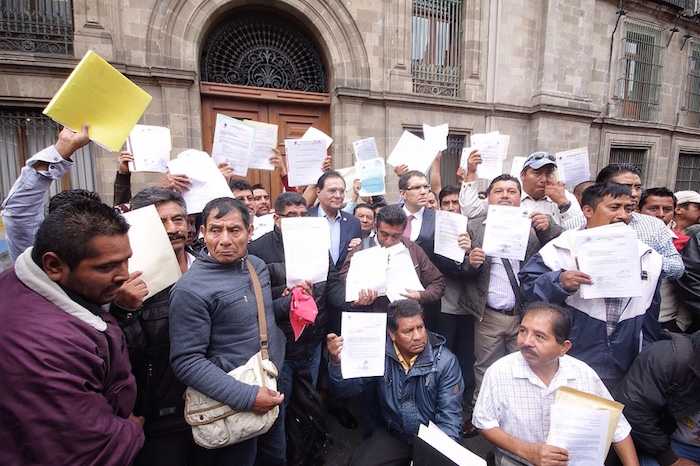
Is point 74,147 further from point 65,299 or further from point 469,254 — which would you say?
point 469,254

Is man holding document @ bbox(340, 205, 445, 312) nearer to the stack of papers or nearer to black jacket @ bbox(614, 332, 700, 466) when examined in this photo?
the stack of papers

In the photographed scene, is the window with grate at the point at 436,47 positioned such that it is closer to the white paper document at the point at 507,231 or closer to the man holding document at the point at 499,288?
the man holding document at the point at 499,288

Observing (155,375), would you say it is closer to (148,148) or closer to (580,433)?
(148,148)

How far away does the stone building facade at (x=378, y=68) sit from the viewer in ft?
17.0

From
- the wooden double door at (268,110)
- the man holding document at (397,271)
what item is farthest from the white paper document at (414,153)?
the wooden double door at (268,110)

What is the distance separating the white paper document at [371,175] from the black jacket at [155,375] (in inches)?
99.0

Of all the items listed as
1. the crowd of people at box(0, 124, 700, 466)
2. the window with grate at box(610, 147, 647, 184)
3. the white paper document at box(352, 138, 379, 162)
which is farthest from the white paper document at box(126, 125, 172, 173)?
the window with grate at box(610, 147, 647, 184)

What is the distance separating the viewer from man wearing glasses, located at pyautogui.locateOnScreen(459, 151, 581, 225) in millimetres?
2844

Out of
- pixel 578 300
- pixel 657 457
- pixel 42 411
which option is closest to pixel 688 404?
pixel 657 457

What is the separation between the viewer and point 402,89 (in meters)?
7.10

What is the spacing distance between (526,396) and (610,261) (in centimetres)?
92

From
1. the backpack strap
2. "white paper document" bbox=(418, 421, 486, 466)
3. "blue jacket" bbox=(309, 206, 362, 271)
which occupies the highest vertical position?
"blue jacket" bbox=(309, 206, 362, 271)

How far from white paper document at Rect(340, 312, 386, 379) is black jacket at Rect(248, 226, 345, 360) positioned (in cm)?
48

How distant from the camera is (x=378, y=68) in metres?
6.89
